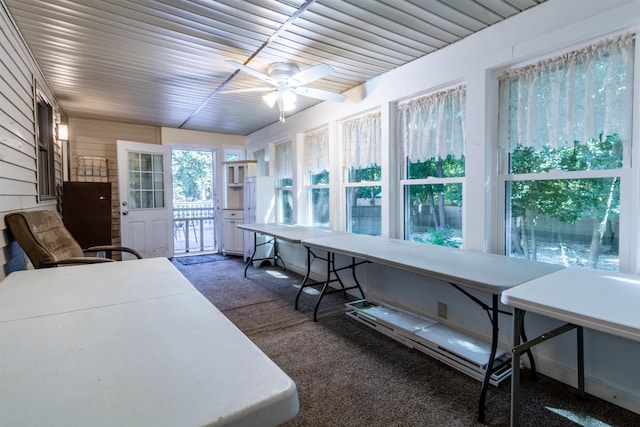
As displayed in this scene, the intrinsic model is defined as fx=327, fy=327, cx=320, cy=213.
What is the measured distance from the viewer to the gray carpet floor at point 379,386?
1716 millimetres

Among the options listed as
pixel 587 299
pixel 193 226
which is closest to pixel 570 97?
pixel 587 299

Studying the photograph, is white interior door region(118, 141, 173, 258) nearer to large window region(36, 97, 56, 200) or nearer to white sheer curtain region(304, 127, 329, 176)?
large window region(36, 97, 56, 200)

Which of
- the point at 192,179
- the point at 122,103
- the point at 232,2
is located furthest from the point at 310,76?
the point at 192,179

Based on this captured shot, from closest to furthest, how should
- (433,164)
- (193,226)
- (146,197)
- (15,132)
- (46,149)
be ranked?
(15,132) < (433,164) < (46,149) < (146,197) < (193,226)

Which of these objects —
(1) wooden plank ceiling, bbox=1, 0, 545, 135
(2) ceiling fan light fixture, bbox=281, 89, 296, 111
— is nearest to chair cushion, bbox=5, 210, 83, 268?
(1) wooden plank ceiling, bbox=1, 0, 545, 135

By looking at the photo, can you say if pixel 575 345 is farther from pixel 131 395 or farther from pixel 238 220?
pixel 238 220

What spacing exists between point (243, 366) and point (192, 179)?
7516mm

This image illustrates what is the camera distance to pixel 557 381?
6.66 feet

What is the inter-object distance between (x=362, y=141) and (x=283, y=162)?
2.01 meters

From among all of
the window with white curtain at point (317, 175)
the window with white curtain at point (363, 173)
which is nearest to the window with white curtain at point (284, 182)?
the window with white curtain at point (317, 175)

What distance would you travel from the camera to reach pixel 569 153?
215 cm

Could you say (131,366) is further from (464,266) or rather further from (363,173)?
(363,173)

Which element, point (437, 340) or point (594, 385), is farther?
point (437, 340)

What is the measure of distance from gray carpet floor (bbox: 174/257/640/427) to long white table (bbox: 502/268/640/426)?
0.48 meters
